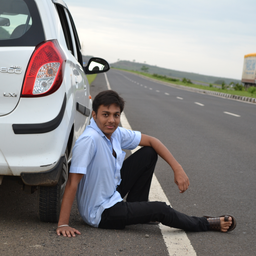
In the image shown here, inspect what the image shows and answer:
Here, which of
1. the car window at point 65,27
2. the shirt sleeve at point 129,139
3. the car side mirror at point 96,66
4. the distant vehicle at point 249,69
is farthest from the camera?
the distant vehicle at point 249,69

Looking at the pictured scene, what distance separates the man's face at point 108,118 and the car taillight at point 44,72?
0.47 metres

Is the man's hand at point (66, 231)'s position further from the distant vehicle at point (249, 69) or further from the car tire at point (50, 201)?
the distant vehicle at point (249, 69)

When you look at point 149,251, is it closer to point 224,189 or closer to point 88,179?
point 88,179

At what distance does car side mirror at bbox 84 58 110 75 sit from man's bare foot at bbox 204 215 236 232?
87.4 inches

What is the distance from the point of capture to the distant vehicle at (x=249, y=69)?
34.9 meters

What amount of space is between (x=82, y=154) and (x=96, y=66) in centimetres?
204

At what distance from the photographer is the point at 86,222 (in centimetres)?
306

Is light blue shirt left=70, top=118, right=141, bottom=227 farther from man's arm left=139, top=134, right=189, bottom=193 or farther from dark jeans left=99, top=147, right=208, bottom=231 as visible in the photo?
man's arm left=139, top=134, right=189, bottom=193

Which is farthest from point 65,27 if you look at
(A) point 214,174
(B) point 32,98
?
(A) point 214,174

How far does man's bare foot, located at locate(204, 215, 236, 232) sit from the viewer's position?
3137 mm

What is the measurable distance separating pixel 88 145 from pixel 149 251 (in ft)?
2.76

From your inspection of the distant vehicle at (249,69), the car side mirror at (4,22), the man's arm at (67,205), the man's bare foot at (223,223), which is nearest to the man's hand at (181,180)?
the man's bare foot at (223,223)

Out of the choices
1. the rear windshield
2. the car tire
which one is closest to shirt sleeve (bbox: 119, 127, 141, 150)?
the car tire

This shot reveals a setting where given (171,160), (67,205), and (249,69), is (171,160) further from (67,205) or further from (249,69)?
(249,69)
